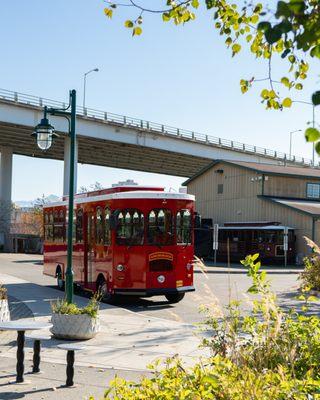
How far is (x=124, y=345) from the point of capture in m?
10.2

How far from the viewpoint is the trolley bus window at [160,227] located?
16125mm

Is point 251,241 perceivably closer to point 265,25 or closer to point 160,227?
point 160,227

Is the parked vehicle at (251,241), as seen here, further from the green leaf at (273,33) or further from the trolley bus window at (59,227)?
the green leaf at (273,33)

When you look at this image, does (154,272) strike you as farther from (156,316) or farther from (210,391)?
(210,391)

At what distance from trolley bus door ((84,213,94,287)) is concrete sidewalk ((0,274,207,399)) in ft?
9.44

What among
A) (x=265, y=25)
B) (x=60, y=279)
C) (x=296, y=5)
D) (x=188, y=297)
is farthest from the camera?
(x=60, y=279)

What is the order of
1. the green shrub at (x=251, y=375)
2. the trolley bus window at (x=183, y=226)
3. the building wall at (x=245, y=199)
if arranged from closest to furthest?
the green shrub at (x=251, y=375), the trolley bus window at (x=183, y=226), the building wall at (x=245, y=199)

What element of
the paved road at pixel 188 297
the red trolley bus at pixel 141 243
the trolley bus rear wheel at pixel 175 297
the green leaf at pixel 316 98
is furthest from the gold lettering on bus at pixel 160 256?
the green leaf at pixel 316 98

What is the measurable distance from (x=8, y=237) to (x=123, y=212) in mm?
45443

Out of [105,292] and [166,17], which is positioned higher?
[166,17]

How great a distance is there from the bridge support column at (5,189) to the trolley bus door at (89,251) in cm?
4364

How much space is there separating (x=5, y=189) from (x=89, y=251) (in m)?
48.5

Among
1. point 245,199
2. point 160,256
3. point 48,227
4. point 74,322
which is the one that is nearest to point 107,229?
point 160,256

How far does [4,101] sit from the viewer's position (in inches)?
1822
